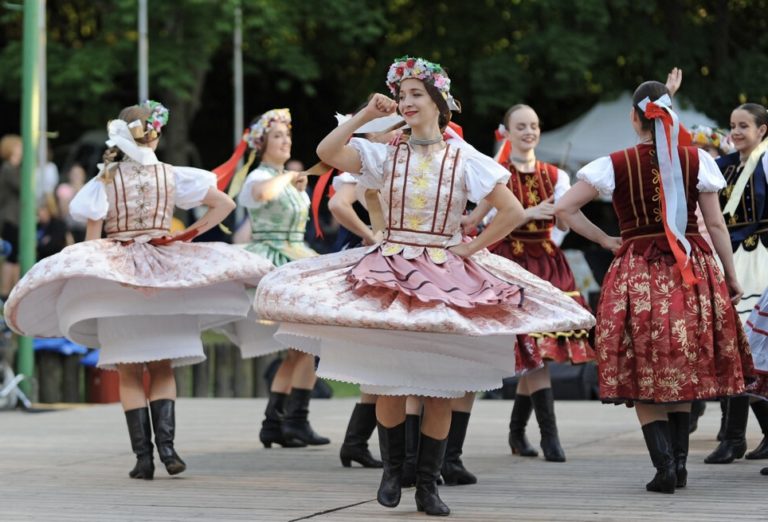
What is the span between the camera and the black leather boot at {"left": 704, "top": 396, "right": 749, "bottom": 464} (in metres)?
7.09

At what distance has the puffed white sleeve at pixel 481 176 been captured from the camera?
5703mm

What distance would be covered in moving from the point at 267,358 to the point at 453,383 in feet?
24.1

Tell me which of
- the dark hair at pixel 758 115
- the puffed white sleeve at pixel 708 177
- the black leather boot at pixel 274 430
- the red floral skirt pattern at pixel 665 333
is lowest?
the black leather boot at pixel 274 430

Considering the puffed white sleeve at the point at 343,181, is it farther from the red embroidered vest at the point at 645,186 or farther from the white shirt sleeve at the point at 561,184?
the red embroidered vest at the point at 645,186

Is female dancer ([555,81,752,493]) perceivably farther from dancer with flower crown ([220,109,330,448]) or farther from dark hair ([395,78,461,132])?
dancer with flower crown ([220,109,330,448])

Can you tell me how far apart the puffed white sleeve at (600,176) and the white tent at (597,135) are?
1009 cm

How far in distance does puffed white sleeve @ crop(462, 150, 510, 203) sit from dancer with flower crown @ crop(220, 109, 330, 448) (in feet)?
7.95

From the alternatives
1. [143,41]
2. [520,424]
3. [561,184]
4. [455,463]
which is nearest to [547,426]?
[520,424]

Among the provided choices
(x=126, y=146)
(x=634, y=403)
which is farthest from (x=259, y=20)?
(x=634, y=403)

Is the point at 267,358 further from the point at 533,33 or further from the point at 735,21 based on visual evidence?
the point at 735,21

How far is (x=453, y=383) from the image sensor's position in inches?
224

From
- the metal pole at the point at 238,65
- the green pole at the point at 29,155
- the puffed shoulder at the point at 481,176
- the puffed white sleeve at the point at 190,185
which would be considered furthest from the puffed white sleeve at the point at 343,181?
the metal pole at the point at 238,65

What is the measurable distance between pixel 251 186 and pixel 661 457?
2.91 metres

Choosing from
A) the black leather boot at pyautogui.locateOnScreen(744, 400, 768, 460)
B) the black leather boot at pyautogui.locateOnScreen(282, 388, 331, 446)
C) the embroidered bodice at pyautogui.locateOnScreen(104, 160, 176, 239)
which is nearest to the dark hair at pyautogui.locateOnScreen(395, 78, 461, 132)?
the embroidered bodice at pyautogui.locateOnScreen(104, 160, 176, 239)
